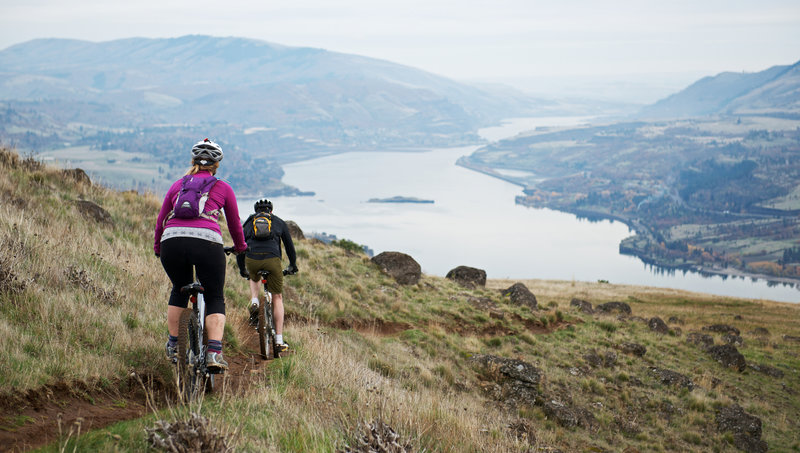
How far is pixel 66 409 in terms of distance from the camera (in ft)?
14.9

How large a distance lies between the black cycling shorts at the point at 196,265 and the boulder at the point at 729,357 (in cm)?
1592

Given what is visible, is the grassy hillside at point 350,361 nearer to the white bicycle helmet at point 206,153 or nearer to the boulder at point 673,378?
the boulder at point 673,378

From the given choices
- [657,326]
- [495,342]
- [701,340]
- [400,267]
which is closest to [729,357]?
[701,340]

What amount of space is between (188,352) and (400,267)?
552 inches

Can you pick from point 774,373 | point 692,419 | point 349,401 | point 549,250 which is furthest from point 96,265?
point 549,250

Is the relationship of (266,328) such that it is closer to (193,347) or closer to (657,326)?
(193,347)

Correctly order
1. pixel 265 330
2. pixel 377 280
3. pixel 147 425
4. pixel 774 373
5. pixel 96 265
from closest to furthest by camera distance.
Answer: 1. pixel 147 425
2. pixel 265 330
3. pixel 96 265
4. pixel 774 373
5. pixel 377 280

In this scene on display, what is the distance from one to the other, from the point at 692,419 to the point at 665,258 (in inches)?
6383

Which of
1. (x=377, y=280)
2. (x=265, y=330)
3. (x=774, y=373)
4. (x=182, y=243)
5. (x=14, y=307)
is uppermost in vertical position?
(x=182, y=243)

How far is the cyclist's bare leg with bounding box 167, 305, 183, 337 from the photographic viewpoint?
503cm

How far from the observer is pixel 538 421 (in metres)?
9.66

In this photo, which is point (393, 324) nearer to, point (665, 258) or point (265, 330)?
point (265, 330)

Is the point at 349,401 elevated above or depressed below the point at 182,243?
below

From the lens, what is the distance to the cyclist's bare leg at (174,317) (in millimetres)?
5027
